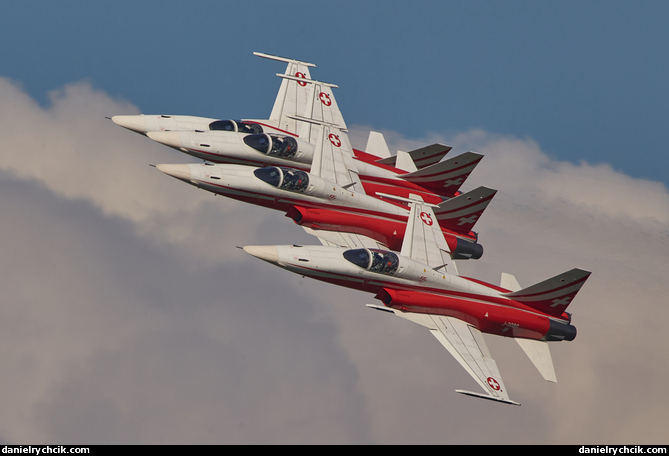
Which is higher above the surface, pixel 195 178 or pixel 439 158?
pixel 439 158

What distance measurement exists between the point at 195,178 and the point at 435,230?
41.2ft

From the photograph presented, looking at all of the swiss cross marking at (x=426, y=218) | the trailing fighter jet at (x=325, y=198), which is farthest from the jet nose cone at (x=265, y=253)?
the swiss cross marking at (x=426, y=218)

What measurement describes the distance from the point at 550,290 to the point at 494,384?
6.91 metres

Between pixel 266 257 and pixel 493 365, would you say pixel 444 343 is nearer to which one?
pixel 493 365

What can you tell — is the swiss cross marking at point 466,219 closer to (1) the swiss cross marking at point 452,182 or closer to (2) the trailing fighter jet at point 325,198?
(2) the trailing fighter jet at point 325,198

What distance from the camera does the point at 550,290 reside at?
5322 centimetres

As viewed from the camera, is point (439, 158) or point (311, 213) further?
point (439, 158)

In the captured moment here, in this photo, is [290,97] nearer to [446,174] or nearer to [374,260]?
[446,174]

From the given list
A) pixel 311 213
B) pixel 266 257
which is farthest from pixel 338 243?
pixel 266 257

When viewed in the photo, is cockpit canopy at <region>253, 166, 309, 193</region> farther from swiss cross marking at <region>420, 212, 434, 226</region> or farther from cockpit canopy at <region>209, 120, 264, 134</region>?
swiss cross marking at <region>420, 212, 434, 226</region>

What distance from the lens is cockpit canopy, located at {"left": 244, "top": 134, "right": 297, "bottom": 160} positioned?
5669 centimetres

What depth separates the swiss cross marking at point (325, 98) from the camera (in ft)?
210

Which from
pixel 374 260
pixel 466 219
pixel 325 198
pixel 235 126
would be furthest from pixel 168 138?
pixel 466 219

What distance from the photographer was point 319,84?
64500mm
